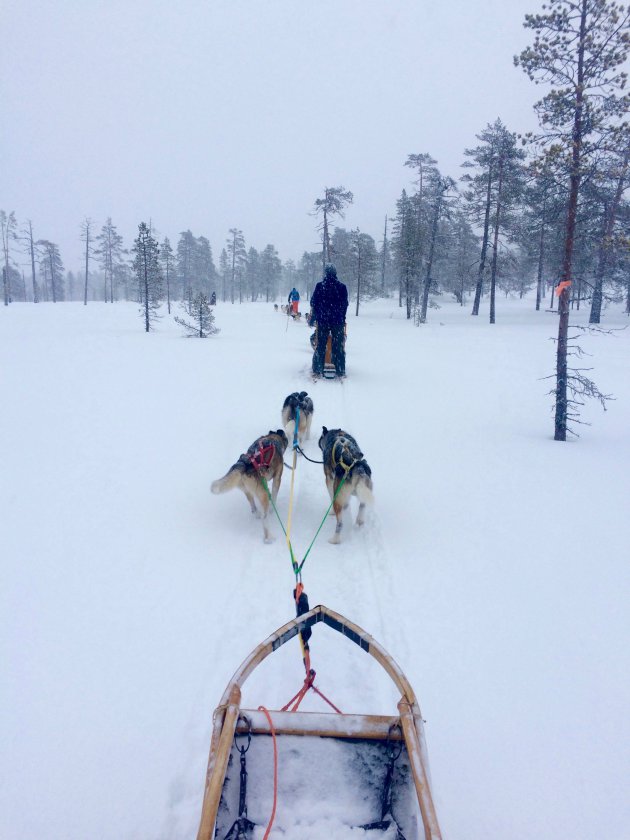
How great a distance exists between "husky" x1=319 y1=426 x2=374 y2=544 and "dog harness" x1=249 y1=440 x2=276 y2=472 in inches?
26.9

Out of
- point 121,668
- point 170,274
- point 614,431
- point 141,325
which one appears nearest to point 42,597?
point 121,668

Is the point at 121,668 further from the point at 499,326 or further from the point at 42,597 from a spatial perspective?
the point at 499,326

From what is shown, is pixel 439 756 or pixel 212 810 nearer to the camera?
pixel 212 810

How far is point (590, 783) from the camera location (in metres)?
2.58

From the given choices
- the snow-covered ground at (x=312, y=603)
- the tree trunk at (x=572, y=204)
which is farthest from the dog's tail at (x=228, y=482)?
the tree trunk at (x=572, y=204)

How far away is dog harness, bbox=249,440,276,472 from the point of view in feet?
16.3

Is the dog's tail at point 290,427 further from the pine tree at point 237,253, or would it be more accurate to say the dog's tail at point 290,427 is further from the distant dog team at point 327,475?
the pine tree at point 237,253

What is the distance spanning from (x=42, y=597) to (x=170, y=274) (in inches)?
2195

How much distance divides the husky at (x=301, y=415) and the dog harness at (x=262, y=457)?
2594 mm

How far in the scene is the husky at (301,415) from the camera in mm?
7953

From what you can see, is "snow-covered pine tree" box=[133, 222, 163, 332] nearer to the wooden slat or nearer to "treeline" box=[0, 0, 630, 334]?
"treeline" box=[0, 0, 630, 334]

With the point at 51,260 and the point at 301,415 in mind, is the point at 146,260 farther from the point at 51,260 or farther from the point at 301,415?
the point at 51,260

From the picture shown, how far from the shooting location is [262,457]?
5.01m

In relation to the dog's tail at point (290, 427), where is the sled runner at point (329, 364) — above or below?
above
